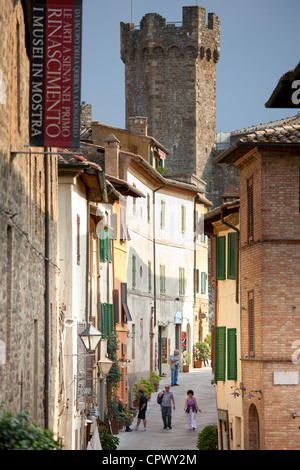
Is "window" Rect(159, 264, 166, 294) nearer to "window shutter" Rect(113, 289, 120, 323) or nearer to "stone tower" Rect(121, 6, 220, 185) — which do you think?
"window shutter" Rect(113, 289, 120, 323)

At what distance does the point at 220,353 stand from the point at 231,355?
67.0 inches

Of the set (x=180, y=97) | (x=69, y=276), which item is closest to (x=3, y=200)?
(x=69, y=276)

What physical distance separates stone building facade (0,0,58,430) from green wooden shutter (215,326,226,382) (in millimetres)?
9664

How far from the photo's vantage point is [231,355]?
91.7ft

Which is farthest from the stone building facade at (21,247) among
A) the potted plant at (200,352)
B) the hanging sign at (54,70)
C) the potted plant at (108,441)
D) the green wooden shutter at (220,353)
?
the potted plant at (200,352)

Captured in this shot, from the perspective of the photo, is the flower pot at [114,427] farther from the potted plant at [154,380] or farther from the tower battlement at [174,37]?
the tower battlement at [174,37]

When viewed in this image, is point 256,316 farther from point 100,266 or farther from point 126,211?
point 126,211

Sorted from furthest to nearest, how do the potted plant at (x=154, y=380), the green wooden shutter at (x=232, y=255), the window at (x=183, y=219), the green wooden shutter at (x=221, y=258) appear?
the window at (x=183, y=219) < the potted plant at (x=154, y=380) < the green wooden shutter at (x=221, y=258) < the green wooden shutter at (x=232, y=255)

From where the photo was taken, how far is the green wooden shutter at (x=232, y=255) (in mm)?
28219

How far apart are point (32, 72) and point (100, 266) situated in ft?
60.9

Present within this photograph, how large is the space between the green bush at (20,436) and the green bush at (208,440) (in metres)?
19.4

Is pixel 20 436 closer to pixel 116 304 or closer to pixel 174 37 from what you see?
pixel 116 304

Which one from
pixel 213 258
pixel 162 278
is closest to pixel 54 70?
pixel 213 258

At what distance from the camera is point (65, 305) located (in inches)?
1003
